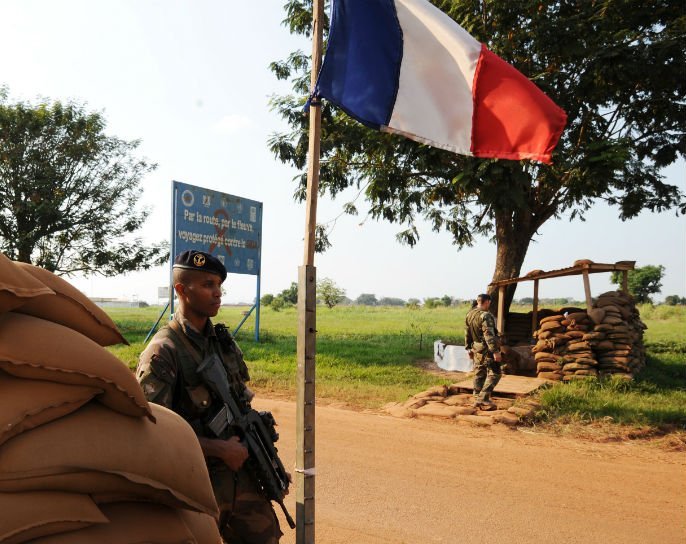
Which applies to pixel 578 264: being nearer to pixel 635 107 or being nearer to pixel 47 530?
pixel 635 107

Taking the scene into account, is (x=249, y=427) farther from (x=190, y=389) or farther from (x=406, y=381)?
(x=406, y=381)

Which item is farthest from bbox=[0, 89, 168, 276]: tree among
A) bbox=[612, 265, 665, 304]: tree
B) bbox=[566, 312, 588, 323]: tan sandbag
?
bbox=[612, 265, 665, 304]: tree

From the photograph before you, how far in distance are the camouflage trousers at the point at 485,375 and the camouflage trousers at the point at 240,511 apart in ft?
22.5

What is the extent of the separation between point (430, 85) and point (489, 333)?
6031mm

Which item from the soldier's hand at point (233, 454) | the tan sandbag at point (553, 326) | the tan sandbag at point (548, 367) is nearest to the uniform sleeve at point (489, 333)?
the tan sandbag at point (548, 367)

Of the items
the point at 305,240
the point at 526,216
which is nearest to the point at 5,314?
the point at 305,240

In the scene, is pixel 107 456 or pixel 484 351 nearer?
pixel 107 456

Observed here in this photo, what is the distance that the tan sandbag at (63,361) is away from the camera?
1.62 m

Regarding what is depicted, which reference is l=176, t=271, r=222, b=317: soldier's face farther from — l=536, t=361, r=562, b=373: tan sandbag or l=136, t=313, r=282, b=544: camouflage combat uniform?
l=536, t=361, r=562, b=373: tan sandbag

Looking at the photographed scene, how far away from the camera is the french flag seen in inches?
142

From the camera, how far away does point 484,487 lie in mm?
5445

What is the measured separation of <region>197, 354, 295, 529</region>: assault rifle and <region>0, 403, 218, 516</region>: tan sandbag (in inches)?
25.0

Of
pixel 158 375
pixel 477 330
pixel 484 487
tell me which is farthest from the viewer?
pixel 477 330

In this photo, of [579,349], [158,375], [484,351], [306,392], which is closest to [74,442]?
[158,375]
